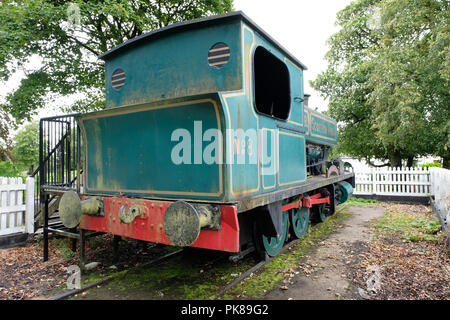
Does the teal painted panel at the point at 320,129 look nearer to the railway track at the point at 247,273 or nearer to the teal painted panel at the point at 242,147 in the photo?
the railway track at the point at 247,273

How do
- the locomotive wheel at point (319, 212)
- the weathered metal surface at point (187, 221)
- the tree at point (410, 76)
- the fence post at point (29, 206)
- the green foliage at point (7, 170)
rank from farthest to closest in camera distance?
the tree at point (410, 76)
the green foliage at point (7, 170)
the locomotive wheel at point (319, 212)
the fence post at point (29, 206)
the weathered metal surface at point (187, 221)

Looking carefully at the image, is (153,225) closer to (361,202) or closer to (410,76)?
(361,202)

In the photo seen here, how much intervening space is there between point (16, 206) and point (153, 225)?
4238 millimetres

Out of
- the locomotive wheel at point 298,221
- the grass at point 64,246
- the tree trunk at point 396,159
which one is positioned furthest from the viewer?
the tree trunk at point 396,159

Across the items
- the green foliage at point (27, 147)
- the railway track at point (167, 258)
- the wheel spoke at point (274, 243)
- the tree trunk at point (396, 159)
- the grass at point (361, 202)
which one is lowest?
the railway track at point (167, 258)

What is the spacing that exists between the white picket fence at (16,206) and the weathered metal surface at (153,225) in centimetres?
293

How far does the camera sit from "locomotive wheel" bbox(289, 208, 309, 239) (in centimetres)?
509

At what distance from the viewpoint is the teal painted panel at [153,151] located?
9.23ft

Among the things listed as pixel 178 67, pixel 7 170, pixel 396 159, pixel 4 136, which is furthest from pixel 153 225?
pixel 396 159

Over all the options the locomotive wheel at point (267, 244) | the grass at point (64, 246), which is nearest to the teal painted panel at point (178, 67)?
the locomotive wheel at point (267, 244)

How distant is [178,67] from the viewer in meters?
3.52

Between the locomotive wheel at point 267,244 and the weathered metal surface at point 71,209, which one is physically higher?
the weathered metal surface at point 71,209

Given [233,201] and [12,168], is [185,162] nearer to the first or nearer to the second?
[233,201]
